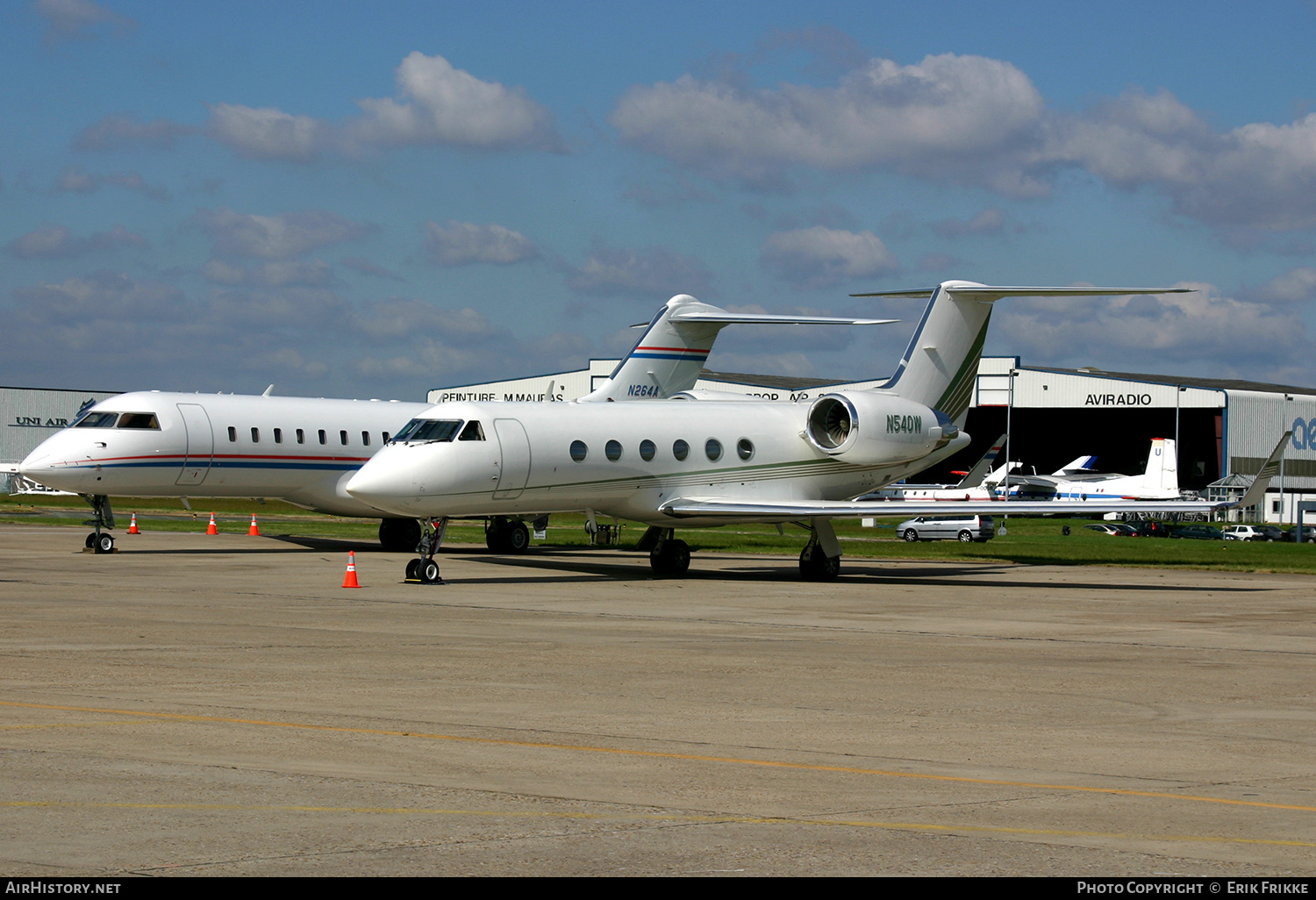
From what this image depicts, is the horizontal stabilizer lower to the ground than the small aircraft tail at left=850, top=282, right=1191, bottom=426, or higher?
lower

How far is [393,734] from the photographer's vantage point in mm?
9406

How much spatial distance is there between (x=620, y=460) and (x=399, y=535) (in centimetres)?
941

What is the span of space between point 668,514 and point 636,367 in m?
8.91

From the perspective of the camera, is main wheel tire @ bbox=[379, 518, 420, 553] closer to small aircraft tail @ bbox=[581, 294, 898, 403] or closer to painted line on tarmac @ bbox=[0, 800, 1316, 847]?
small aircraft tail @ bbox=[581, 294, 898, 403]

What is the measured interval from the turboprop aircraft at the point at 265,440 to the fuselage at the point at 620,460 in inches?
170

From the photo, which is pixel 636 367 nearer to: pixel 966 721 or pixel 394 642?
pixel 394 642

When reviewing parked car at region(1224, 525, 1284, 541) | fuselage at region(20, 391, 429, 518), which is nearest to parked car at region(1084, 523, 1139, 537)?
parked car at region(1224, 525, 1284, 541)

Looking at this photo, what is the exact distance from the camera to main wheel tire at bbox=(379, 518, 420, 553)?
34.0 meters

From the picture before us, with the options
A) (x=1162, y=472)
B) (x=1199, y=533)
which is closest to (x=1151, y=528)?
(x=1199, y=533)

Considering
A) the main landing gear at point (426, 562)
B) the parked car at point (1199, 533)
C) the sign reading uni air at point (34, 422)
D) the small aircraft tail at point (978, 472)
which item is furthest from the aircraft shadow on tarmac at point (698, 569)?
the sign reading uni air at point (34, 422)

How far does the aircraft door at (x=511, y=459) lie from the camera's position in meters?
25.0

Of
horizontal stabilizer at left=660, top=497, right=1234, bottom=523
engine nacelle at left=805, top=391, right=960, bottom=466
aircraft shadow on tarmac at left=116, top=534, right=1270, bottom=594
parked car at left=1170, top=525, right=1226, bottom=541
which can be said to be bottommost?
aircraft shadow on tarmac at left=116, top=534, right=1270, bottom=594

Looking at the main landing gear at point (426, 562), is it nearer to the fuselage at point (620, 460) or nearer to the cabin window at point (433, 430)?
the fuselage at point (620, 460)

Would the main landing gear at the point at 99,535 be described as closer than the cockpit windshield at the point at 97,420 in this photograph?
No
